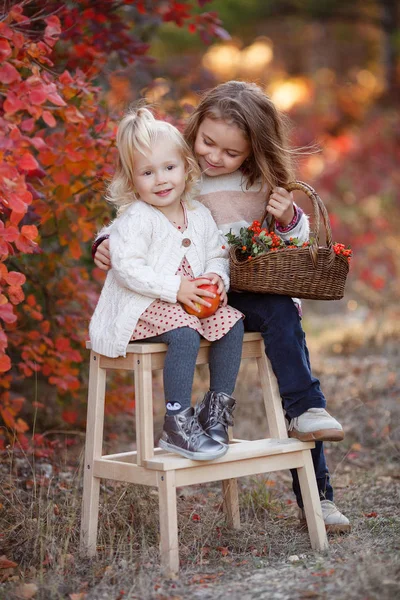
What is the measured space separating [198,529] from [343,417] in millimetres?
2181

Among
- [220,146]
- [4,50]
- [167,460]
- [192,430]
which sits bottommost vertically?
[167,460]

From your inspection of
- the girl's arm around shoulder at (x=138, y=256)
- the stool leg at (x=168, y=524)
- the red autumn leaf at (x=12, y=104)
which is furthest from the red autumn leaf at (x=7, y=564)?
the red autumn leaf at (x=12, y=104)

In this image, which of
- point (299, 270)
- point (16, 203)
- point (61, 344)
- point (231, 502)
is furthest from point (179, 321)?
point (61, 344)

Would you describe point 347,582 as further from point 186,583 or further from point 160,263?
point 160,263

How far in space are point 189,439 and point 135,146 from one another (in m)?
1.02

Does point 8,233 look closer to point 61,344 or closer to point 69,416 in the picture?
point 61,344

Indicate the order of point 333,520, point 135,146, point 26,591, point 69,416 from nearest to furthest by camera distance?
point 26,591
point 135,146
point 333,520
point 69,416

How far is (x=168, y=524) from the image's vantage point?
288 cm

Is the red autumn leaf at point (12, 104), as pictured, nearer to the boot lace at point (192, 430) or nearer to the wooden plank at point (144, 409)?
the wooden plank at point (144, 409)

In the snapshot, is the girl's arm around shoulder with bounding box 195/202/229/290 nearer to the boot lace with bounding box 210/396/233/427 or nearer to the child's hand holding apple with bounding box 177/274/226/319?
the child's hand holding apple with bounding box 177/274/226/319

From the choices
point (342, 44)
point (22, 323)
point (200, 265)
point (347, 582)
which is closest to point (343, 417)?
point (22, 323)

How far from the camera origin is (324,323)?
383 inches

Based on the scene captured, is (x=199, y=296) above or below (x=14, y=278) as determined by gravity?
below

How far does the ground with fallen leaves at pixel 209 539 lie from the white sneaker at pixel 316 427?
391 millimetres
